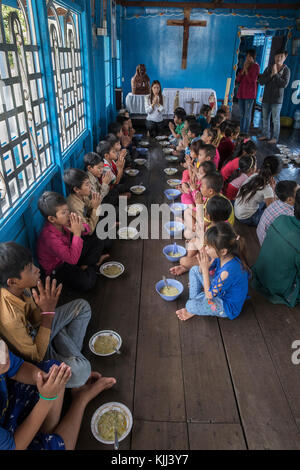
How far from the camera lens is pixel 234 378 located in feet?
6.57

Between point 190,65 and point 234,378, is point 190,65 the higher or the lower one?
the higher one

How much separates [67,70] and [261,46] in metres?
11.3

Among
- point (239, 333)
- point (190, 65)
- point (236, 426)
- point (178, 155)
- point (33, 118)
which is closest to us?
point (236, 426)

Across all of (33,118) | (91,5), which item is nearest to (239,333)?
(33,118)

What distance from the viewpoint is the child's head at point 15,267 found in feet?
5.32

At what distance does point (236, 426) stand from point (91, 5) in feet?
17.6

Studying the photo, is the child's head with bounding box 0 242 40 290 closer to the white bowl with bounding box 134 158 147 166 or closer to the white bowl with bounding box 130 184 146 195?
the white bowl with bounding box 130 184 146 195

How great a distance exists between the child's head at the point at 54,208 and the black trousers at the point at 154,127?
562 cm

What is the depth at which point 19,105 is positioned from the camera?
247 centimetres

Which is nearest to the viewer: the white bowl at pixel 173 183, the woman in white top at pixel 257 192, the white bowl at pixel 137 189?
the woman in white top at pixel 257 192

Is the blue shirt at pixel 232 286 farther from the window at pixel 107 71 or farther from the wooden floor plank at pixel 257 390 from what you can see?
the window at pixel 107 71

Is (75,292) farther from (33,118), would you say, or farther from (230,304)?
(33,118)

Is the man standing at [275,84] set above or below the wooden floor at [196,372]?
above

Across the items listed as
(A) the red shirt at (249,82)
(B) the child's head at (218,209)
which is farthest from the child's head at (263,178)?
(A) the red shirt at (249,82)
